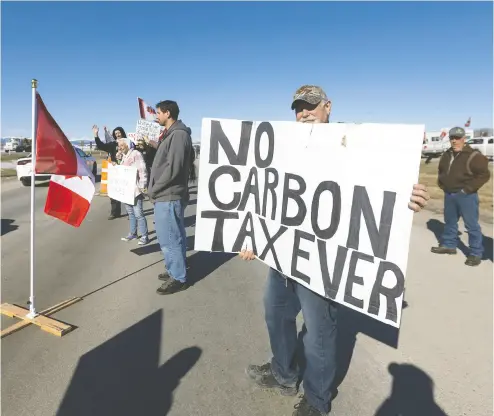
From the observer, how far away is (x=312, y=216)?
7.24ft

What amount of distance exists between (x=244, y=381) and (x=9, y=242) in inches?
229

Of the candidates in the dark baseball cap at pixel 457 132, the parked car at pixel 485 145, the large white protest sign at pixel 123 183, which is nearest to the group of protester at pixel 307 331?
the large white protest sign at pixel 123 183

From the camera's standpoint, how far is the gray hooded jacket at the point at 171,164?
3928 millimetres

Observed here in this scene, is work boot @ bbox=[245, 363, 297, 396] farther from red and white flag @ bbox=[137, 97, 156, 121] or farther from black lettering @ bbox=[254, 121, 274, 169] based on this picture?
red and white flag @ bbox=[137, 97, 156, 121]

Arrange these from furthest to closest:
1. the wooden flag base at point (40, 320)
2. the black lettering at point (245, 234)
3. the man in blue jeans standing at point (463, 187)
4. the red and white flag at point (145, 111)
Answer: the red and white flag at point (145, 111)
the man in blue jeans standing at point (463, 187)
the wooden flag base at point (40, 320)
the black lettering at point (245, 234)

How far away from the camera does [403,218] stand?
1.79m

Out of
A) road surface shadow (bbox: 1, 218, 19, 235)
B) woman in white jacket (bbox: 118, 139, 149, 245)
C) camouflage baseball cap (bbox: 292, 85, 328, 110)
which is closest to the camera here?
camouflage baseball cap (bbox: 292, 85, 328, 110)

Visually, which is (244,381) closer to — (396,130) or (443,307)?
(396,130)

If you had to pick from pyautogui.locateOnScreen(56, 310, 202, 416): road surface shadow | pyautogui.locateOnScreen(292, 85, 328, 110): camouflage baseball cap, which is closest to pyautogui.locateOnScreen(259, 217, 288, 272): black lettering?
pyautogui.locateOnScreen(292, 85, 328, 110): camouflage baseball cap

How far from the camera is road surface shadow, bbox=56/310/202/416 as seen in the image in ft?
7.89

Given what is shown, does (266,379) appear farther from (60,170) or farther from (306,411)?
(60,170)

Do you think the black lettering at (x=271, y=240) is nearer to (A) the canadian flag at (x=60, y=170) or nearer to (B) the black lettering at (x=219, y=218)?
(B) the black lettering at (x=219, y=218)

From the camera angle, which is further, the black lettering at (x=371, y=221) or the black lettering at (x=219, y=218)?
the black lettering at (x=219, y=218)

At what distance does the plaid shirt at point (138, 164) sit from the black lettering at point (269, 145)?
4.21 metres
